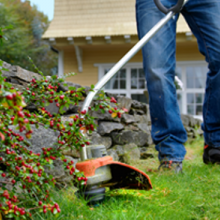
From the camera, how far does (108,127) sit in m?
2.54

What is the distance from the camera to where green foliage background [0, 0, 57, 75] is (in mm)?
12578

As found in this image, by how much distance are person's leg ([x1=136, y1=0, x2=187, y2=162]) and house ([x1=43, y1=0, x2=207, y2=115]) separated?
202 inches

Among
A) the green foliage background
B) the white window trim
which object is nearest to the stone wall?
the white window trim

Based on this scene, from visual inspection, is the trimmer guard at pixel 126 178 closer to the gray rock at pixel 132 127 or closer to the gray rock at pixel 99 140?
the gray rock at pixel 99 140

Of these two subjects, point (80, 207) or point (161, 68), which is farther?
point (161, 68)

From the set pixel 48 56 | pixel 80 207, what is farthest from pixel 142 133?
pixel 48 56

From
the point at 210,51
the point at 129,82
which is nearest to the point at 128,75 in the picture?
the point at 129,82

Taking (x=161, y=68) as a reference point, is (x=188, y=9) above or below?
above

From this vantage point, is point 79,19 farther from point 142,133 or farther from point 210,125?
point 210,125

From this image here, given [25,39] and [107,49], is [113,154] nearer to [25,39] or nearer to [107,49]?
[107,49]

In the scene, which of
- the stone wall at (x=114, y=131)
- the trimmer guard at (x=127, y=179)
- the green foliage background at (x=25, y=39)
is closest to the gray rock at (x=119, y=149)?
the stone wall at (x=114, y=131)

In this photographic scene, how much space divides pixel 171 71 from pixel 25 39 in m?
13.7

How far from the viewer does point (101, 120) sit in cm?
260

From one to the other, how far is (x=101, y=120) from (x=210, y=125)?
112 cm
